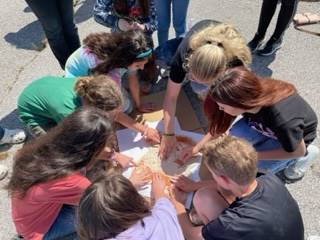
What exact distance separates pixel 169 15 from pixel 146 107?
33.2 inches

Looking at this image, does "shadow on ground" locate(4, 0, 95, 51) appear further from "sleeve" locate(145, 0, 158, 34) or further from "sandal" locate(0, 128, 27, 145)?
"sleeve" locate(145, 0, 158, 34)

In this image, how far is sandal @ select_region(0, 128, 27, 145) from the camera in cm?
322

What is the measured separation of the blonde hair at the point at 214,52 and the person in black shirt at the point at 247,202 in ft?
1.89

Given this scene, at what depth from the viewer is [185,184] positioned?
8.61 ft

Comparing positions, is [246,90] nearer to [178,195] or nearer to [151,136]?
[178,195]

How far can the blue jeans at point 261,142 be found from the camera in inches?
102

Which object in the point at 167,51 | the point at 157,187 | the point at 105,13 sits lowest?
the point at 157,187

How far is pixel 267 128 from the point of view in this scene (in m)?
2.43

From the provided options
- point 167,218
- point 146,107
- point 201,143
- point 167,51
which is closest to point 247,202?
point 167,218

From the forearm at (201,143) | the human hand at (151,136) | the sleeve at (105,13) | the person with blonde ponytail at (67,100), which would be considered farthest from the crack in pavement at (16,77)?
Result: the forearm at (201,143)

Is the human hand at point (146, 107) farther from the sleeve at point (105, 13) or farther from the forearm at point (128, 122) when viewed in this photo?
the sleeve at point (105, 13)

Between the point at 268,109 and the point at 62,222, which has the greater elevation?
the point at 268,109

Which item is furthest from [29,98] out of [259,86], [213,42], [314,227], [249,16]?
[249,16]

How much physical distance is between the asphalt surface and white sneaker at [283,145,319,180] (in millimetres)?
69
